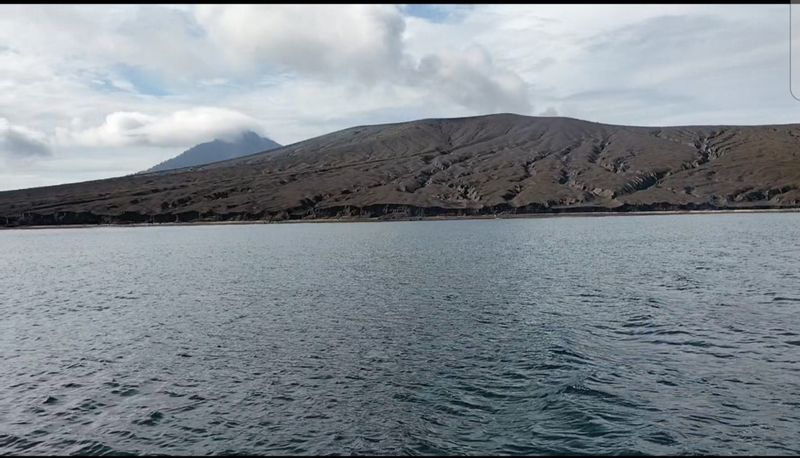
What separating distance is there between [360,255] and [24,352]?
2641 inches

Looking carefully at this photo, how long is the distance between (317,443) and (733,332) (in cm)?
2832

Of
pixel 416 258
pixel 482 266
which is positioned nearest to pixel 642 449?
pixel 482 266

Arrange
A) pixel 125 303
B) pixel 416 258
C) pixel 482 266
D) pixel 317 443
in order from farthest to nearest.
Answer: pixel 416 258 < pixel 482 266 < pixel 125 303 < pixel 317 443

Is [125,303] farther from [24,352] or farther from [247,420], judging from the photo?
[247,420]

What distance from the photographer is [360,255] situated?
333 feet

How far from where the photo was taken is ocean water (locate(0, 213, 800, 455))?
863 inches

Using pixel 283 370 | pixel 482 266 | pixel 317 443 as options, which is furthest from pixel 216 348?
pixel 482 266

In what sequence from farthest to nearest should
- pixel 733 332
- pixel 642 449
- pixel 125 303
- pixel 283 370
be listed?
pixel 125 303, pixel 733 332, pixel 283 370, pixel 642 449

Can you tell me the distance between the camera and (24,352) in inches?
1457

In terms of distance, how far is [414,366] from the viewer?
102ft

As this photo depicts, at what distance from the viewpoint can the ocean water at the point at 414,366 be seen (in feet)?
71.9

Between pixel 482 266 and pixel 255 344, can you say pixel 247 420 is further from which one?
pixel 482 266

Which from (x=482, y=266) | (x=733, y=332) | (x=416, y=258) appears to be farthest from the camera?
(x=416, y=258)

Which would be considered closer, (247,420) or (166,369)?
(247,420)
